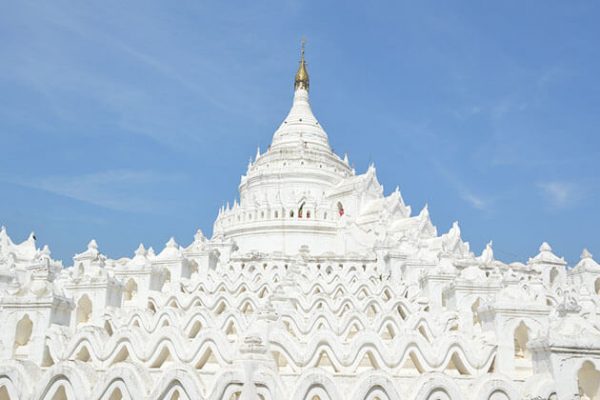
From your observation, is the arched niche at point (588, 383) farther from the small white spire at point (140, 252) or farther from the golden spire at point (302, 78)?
the golden spire at point (302, 78)

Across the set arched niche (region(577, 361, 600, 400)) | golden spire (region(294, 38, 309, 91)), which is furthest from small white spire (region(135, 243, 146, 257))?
golden spire (region(294, 38, 309, 91))

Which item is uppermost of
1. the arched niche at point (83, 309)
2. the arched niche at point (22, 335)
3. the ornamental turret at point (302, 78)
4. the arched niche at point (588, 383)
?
the ornamental turret at point (302, 78)

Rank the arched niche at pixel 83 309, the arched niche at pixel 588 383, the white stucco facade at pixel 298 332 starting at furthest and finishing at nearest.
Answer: the arched niche at pixel 83 309
the arched niche at pixel 588 383
the white stucco facade at pixel 298 332

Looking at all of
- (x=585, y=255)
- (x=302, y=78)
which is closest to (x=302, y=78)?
(x=302, y=78)

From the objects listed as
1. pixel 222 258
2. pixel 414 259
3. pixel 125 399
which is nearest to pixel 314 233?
pixel 222 258

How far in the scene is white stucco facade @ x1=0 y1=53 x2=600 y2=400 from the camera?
9.19 meters

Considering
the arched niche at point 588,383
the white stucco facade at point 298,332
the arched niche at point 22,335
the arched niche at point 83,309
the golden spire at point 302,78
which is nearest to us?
the white stucco facade at point 298,332

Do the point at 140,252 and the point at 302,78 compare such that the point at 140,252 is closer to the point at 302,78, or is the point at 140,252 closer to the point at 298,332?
the point at 298,332

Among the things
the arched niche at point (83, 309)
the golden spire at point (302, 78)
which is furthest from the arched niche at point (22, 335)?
the golden spire at point (302, 78)

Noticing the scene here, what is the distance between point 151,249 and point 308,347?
14.9 meters

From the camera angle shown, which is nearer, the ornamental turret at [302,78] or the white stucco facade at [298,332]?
the white stucco facade at [298,332]

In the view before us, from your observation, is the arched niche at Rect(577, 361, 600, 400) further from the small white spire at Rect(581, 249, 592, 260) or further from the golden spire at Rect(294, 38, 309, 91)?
the golden spire at Rect(294, 38, 309, 91)

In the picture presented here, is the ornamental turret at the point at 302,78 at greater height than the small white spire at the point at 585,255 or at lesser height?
greater

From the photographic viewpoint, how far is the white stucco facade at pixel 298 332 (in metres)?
9.19
